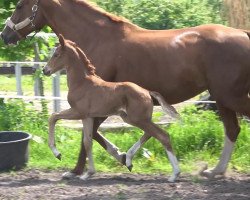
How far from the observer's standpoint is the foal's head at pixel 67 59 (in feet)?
24.1

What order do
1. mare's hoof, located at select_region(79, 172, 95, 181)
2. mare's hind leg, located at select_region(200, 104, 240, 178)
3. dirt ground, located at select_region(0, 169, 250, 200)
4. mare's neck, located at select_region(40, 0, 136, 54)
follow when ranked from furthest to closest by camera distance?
1. mare's neck, located at select_region(40, 0, 136, 54)
2. mare's hind leg, located at select_region(200, 104, 240, 178)
3. mare's hoof, located at select_region(79, 172, 95, 181)
4. dirt ground, located at select_region(0, 169, 250, 200)

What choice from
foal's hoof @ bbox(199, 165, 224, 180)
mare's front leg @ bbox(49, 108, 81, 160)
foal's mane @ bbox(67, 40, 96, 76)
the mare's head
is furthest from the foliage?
the mare's head

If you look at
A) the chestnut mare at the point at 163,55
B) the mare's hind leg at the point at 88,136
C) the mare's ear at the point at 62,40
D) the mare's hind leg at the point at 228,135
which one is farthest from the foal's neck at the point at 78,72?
the mare's hind leg at the point at 228,135

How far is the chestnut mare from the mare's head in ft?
0.04

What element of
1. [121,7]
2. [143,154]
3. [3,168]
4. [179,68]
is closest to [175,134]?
[143,154]

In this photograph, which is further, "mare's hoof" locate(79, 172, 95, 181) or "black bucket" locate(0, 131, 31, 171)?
"black bucket" locate(0, 131, 31, 171)

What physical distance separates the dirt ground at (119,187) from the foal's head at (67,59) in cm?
120

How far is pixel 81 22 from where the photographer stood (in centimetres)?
786

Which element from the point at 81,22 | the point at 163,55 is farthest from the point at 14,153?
the point at 163,55

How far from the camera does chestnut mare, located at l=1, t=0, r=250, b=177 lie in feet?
24.1

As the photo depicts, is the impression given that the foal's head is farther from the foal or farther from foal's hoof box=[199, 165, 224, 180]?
foal's hoof box=[199, 165, 224, 180]

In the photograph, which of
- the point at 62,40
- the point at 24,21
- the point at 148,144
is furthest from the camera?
the point at 148,144

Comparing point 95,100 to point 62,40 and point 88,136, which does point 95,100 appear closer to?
point 88,136

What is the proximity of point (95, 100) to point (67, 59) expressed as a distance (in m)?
0.57
